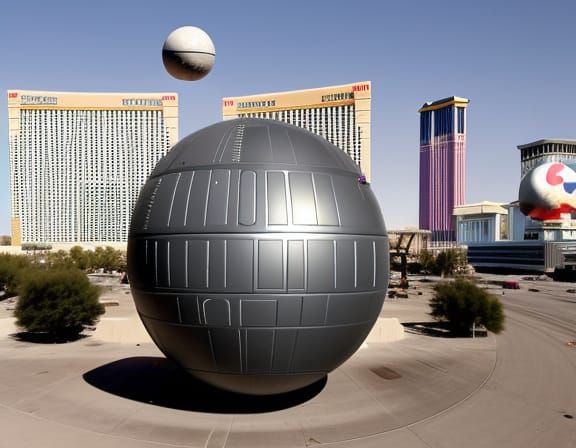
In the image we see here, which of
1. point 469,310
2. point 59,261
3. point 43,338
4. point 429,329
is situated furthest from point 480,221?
point 43,338

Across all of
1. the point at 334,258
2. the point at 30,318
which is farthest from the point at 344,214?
the point at 30,318

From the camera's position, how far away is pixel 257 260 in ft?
32.6

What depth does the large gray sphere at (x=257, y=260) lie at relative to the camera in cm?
1005

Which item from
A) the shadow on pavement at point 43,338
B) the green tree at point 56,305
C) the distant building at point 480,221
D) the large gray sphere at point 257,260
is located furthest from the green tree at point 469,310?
the distant building at point 480,221

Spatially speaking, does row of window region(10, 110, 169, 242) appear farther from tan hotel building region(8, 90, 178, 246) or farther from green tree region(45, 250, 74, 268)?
green tree region(45, 250, 74, 268)

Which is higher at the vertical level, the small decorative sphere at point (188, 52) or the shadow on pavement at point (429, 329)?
the small decorative sphere at point (188, 52)

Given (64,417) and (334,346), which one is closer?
(334,346)

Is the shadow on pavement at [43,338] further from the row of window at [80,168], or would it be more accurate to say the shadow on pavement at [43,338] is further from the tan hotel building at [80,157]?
the row of window at [80,168]

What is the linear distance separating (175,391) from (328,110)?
471 ft

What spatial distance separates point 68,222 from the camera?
15238 centimetres

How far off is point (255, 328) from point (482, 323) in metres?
22.1

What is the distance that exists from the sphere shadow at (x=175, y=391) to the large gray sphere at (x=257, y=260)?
2037mm

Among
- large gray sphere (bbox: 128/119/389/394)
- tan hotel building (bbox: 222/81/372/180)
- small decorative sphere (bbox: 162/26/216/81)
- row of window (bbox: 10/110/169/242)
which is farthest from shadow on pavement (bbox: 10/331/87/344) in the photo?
row of window (bbox: 10/110/169/242)

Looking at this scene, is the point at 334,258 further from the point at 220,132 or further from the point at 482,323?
the point at 482,323
